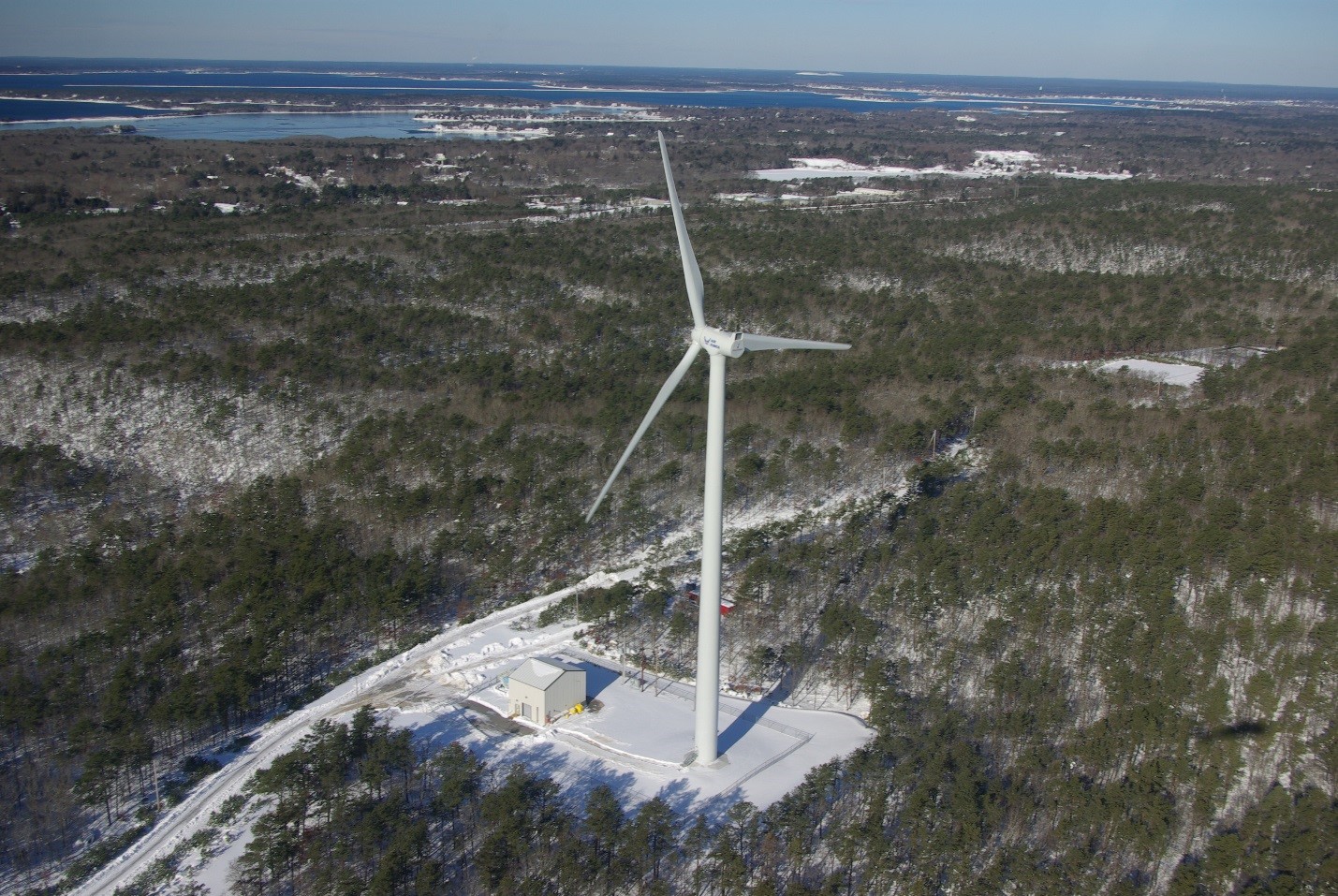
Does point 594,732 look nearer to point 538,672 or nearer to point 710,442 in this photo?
point 538,672

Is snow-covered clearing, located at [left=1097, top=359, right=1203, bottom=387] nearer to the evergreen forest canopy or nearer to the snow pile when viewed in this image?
the evergreen forest canopy

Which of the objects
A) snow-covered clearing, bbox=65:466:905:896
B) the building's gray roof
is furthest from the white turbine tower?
the building's gray roof

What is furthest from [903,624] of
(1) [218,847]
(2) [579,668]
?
(1) [218,847]

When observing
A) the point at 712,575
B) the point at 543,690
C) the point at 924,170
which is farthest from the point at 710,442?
the point at 924,170

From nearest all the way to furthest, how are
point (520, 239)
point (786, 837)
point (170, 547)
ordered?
point (786, 837), point (170, 547), point (520, 239)

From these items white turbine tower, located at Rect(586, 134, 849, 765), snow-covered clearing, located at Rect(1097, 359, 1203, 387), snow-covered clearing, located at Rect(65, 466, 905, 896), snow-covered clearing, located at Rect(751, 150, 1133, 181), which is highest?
snow-covered clearing, located at Rect(751, 150, 1133, 181)

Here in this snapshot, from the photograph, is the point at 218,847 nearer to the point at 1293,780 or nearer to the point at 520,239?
the point at 1293,780
